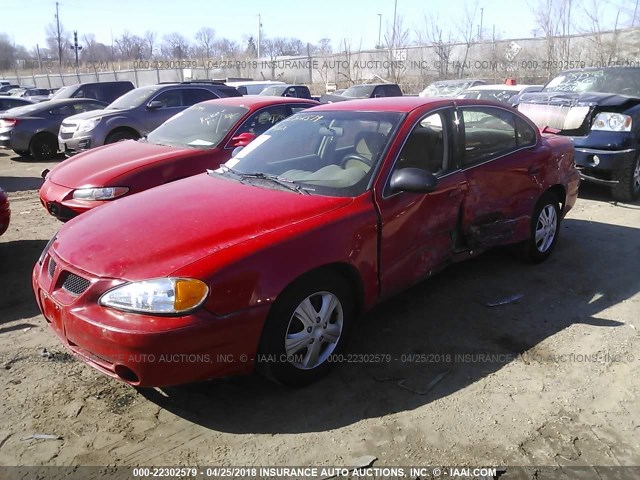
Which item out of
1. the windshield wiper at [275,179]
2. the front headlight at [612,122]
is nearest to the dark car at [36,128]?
the windshield wiper at [275,179]

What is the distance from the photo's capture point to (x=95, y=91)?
52.9 feet

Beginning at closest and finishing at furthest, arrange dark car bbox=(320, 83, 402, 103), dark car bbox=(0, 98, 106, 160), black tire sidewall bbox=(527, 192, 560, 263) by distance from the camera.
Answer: black tire sidewall bbox=(527, 192, 560, 263)
dark car bbox=(0, 98, 106, 160)
dark car bbox=(320, 83, 402, 103)

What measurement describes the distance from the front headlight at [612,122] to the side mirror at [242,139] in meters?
4.76

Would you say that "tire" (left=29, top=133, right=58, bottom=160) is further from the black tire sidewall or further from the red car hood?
the black tire sidewall

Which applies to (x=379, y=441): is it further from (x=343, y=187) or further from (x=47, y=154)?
(x=47, y=154)

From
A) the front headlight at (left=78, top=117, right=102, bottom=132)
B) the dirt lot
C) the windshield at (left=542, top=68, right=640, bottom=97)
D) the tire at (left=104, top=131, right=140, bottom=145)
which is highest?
the windshield at (left=542, top=68, right=640, bottom=97)

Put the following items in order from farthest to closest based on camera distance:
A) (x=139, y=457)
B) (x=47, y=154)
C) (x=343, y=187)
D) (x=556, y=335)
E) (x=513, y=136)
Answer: (x=47, y=154), (x=513, y=136), (x=556, y=335), (x=343, y=187), (x=139, y=457)

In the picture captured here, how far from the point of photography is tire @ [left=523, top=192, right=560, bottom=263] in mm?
5031

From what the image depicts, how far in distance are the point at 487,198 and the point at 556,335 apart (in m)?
1.18

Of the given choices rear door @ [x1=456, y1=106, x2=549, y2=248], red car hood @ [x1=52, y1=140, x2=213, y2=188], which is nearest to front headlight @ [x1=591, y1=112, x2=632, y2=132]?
rear door @ [x1=456, y1=106, x2=549, y2=248]

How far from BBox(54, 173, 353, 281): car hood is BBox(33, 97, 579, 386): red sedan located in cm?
1

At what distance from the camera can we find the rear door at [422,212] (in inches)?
141

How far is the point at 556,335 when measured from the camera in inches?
153

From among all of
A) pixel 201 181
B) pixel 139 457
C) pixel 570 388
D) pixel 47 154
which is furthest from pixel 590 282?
pixel 47 154
